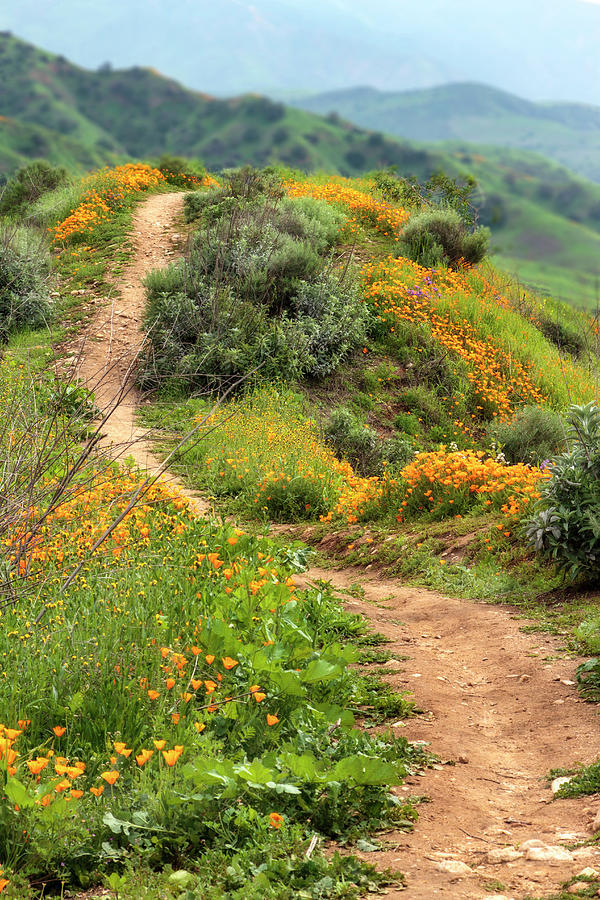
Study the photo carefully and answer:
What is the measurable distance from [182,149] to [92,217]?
16.4 meters

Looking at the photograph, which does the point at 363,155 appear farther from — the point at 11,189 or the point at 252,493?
the point at 11,189

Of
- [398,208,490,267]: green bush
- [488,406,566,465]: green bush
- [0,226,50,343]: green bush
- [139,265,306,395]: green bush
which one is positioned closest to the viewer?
[488,406,566,465]: green bush

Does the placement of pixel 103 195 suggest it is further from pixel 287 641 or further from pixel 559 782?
pixel 559 782

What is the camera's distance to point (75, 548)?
4535mm

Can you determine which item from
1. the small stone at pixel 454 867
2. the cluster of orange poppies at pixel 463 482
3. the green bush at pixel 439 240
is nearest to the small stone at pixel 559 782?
the small stone at pixel 454 867

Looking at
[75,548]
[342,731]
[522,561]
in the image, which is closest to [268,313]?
[522,561]

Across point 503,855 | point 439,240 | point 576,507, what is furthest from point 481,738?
point 439,240

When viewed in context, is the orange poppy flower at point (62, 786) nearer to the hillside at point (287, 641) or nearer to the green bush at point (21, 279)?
the hillside at point (287, 641)

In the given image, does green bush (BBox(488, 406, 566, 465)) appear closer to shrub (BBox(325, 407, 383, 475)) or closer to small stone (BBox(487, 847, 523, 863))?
shrub (BBox(325, 407, 383, 475))

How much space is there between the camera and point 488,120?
2355 millimetres

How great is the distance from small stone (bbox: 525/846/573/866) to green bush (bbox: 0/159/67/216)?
65.1 feet

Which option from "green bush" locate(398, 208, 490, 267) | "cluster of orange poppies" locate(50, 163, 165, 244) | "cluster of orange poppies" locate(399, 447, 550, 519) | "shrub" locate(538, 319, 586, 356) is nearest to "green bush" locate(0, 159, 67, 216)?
"cluster of orange poppies" locate(50, 163, 165, 244)

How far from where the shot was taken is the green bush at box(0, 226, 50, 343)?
13.1 metres

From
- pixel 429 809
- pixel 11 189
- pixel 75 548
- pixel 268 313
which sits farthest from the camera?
pixel 11 189
